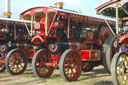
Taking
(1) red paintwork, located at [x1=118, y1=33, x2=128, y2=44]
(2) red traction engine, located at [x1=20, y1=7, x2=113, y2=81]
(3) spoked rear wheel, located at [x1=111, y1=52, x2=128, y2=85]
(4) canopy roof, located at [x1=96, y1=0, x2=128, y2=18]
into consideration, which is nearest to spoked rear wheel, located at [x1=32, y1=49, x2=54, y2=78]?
(2) red traction engine, located at [x1=20, y1=7, x2=113, y2=81]

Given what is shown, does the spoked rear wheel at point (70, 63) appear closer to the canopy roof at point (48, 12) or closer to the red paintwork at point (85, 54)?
the red paintwork at point (85, 54)

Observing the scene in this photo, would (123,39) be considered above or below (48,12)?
below

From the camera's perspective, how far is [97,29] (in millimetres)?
8078

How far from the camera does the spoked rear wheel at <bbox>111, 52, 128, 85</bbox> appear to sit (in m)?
4.21

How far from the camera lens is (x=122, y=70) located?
14.5 feet

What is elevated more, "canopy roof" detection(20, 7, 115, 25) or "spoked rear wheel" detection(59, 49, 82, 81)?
"canopy roof" detection(20, 7, 115, 25)

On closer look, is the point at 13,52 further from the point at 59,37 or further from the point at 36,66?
the point at 59,37

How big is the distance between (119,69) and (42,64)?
3.33 meters

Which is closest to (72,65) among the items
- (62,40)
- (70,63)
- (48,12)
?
(70,63)

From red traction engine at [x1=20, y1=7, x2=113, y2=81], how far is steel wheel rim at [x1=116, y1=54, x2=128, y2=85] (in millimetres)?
1965

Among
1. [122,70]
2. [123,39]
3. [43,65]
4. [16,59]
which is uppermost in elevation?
[123,39]

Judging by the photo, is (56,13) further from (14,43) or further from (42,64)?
(14,43)

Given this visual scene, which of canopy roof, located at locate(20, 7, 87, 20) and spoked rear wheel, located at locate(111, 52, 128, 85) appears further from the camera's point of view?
canopy roof, located at locate(20, 7, 87, 20)

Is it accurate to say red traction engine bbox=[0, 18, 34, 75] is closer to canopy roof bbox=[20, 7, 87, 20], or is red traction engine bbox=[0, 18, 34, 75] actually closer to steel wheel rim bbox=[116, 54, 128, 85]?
canopy roof bbox=[20, 7, 87, 20]
